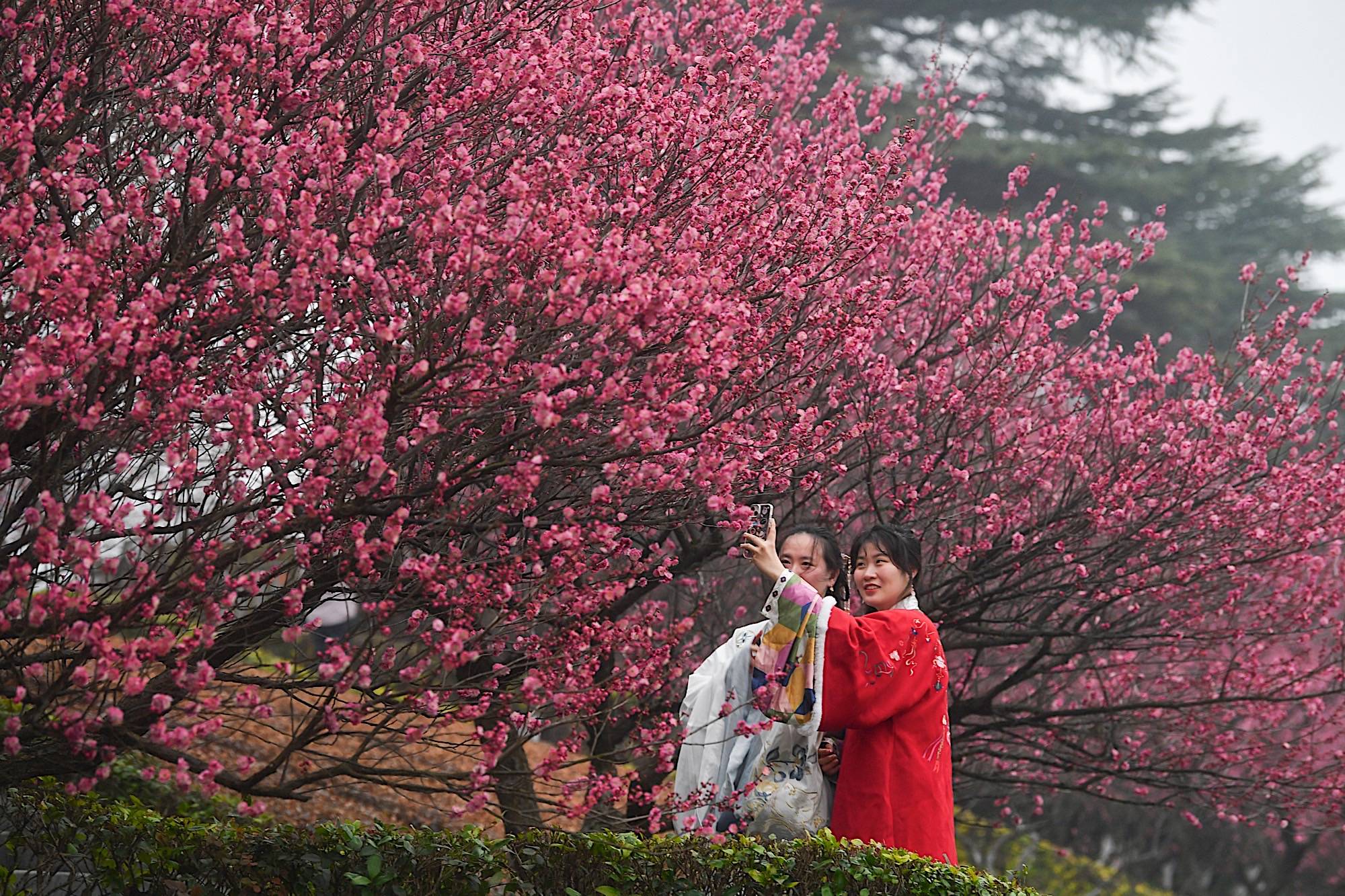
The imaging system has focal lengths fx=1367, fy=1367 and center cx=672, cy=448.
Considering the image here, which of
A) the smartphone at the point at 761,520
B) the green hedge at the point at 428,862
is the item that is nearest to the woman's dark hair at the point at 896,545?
the smartphone at the point at 761,520

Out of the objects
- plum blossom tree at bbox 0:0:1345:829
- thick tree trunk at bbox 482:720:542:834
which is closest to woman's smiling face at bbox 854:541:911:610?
plum blossom tree at bbox 0:0:1345:829

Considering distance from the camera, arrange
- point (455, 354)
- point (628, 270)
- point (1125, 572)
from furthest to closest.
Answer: point (1125, 572), point (455, 354), point (628, 270)

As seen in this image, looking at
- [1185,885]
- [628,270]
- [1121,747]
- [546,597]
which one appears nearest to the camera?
[628,270]

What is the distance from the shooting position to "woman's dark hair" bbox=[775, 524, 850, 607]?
515 centimetres

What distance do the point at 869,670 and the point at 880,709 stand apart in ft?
0.46

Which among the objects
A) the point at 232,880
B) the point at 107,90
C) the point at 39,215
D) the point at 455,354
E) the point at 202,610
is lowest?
the point at 232,880

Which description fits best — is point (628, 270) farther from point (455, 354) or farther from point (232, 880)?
point (232, 880)

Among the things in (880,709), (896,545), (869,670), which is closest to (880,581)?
(896,545)

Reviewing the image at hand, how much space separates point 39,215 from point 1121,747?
295 inches

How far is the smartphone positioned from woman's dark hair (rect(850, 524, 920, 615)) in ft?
1.46

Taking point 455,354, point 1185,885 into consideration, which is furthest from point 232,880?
point 1185,885

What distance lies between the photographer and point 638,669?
4.36 metres

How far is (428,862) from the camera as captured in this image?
163 inches

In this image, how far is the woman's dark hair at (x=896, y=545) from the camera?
510 centimetres
